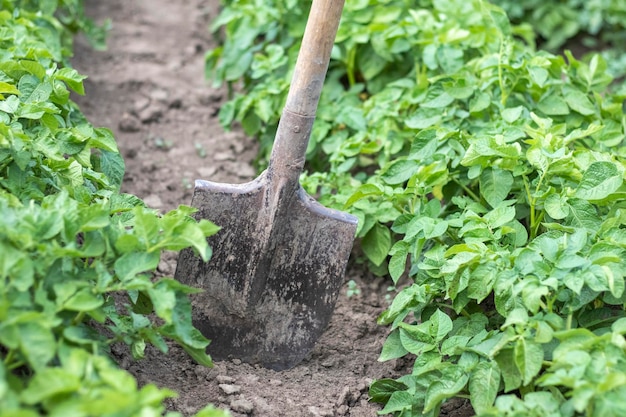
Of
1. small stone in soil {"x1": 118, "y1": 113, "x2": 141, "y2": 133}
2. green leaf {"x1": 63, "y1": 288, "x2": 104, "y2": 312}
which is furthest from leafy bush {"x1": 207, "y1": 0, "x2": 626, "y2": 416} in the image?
green leaf {"x1": 63, "y1": 288, "x2": 104, "y2": 312}

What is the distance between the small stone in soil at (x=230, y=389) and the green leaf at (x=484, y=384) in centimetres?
71

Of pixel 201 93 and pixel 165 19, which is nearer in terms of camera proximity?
pixel 201 93

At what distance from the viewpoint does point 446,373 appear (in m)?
2.15

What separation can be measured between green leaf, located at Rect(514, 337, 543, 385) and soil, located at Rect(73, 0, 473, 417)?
0.44 meters

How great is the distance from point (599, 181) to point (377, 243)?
820 millimetres

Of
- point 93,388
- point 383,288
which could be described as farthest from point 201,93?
point 93,388

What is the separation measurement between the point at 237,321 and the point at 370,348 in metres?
0.46

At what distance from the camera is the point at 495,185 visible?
258cm

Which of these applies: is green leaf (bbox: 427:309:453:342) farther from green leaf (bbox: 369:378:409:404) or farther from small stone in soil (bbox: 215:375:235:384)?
small stone in soil (bbox: 215:375:235:384)

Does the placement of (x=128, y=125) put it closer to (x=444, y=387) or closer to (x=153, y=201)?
(x=153, y=201)

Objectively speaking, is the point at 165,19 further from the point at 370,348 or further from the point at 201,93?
the point at 370,348

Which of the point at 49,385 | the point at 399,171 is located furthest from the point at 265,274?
the point at 49,385

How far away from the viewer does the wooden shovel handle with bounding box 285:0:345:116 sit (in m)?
2.50

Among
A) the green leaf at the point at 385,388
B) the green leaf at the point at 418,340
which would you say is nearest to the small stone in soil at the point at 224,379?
the green leaf at the point at 385,388
